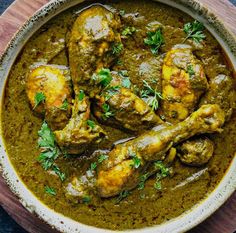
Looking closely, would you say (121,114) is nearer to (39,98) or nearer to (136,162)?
(136,162)

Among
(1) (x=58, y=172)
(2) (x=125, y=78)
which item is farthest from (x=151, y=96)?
(1) (x=58, y=172)

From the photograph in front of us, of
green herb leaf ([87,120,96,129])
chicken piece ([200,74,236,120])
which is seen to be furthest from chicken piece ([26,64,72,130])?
chicken piece ([200,74,236,120])

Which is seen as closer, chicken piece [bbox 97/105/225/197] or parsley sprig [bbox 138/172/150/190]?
chicken piece [bbox 97/105/225/197]

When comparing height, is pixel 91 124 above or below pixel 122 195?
above

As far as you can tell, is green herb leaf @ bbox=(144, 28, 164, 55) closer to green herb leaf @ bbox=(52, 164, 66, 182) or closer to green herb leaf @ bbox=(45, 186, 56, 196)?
green herb leaf @ bbox=(52, 164, 66, 182)

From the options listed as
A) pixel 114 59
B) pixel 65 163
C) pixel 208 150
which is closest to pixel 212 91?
pixel 208 150

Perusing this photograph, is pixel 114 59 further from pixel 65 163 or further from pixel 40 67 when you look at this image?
pixel 65 163
